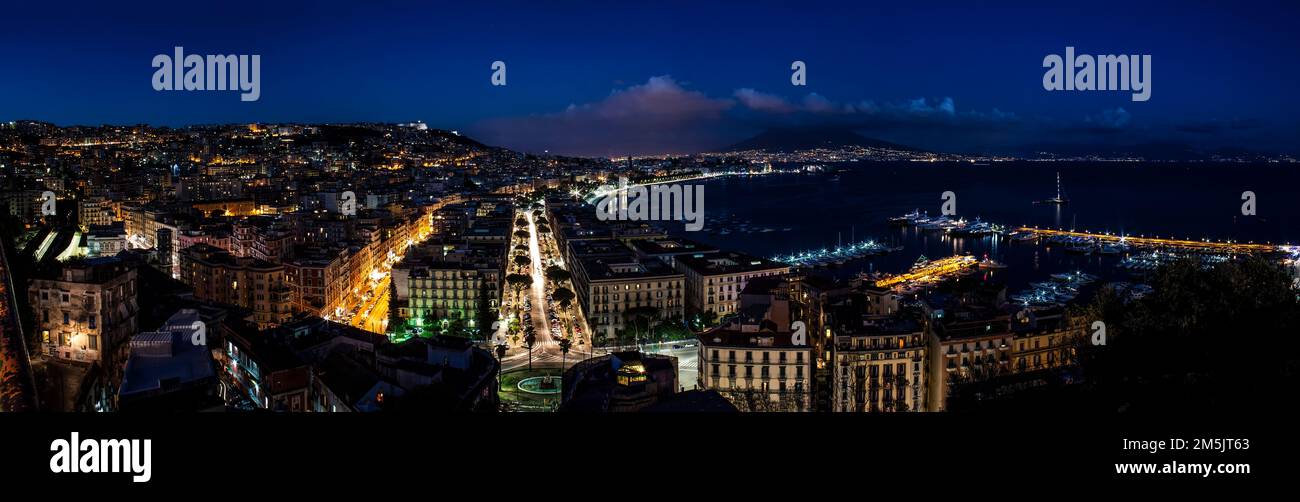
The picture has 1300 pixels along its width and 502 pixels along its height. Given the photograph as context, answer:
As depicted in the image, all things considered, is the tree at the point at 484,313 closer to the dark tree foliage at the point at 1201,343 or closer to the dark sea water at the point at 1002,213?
the dark tree foliage at the point at 1201,343

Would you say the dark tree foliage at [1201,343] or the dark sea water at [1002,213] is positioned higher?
the dark sea water at [1002,213]

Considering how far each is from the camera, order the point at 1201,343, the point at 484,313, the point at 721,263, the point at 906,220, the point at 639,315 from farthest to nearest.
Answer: the point at 906,220 → the point at 721,263 → the point at 639,315 → the point at 484,313 → the point at 1201,343

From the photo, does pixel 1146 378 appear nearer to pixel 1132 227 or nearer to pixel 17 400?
pixel 17 400

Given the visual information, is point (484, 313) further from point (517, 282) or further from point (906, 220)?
point (906, 220)

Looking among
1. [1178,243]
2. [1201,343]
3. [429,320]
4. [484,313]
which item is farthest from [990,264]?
[1201,343]

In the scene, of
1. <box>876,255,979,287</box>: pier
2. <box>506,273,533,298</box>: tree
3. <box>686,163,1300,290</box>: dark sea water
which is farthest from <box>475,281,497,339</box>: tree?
<box>686,163,1300,290</box>: dark sea water

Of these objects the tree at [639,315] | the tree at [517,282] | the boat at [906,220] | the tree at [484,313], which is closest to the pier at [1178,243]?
the boat at [906,220]

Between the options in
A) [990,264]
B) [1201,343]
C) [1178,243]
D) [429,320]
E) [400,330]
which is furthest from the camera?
[1178,243]

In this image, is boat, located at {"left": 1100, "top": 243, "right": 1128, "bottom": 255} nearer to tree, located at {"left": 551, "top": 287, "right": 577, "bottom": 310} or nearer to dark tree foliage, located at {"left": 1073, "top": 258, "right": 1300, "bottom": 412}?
tree, located at {"left": 551, "top": 287, "right": 577, "bottom": 310}

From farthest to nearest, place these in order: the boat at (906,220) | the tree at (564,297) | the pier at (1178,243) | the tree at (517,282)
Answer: the boat at (906,220) → the pier at (1178,243) → the tree at (517,282) → the tree at (564,297)
